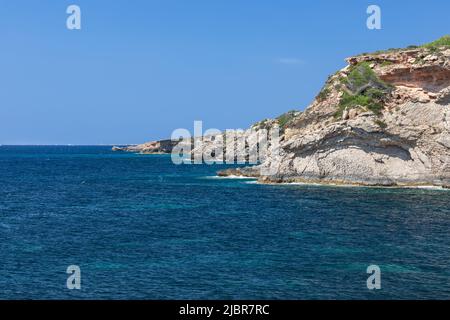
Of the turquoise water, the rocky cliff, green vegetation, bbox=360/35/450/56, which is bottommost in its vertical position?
the turquoise water

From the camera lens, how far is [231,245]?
3384 centimetres

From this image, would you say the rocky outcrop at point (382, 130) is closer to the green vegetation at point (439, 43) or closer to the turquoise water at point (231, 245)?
the green vegetation at point (439, 43)

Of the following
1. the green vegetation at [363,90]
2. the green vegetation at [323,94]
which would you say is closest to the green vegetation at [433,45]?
the green vegetation at [363,90]

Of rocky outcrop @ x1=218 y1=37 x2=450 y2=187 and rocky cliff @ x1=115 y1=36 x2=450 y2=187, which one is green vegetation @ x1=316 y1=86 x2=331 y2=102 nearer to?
rocky cliff @ x1=115 y1=36 x2=450 y2=187

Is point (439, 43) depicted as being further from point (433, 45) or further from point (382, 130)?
point (382, 130)

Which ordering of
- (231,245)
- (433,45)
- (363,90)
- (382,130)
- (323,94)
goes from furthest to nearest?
(323,94) → (433,45) → (363,90) → (382,130) → (231,245)

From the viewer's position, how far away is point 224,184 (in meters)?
76.2

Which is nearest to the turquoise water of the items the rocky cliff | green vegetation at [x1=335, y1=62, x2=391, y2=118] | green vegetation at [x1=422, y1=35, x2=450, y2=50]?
the rocky cliff

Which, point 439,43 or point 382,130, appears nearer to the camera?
point 382,130

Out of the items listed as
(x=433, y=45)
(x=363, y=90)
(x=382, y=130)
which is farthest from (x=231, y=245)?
(x=433, y=45)

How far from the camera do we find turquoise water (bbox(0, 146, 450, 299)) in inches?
958

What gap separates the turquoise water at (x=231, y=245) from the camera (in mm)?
24344
